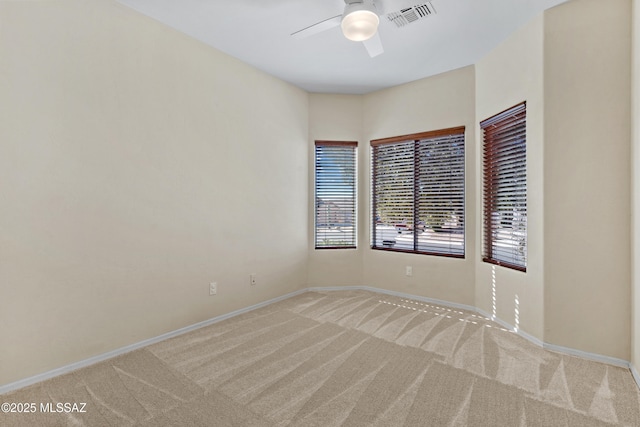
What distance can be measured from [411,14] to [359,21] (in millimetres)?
644

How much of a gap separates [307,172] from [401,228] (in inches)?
60.0

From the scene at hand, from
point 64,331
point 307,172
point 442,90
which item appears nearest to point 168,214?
point 64,331

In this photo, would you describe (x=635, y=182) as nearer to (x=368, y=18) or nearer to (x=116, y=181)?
(x=368, y=18)

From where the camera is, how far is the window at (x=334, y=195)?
177 inches

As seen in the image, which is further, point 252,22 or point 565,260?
point 252,22

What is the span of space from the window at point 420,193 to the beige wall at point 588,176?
1190 mm

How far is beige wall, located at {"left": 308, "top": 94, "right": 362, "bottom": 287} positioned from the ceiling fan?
68.9 inches

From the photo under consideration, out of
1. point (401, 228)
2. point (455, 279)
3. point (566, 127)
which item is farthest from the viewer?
point (401, 228)

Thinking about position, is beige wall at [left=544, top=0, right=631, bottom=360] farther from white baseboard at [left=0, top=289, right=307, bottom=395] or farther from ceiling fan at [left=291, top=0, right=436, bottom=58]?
white baseboard at [left=0, top=289, right=307, bottom=395]

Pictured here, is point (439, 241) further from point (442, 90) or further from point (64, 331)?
point (64, 331)

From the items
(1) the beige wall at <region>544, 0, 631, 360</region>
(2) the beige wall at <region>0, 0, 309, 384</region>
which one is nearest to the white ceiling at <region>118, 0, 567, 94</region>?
(2) the beige wall at <region>0, 0, 309, 384</region>

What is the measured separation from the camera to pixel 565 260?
8.41ft

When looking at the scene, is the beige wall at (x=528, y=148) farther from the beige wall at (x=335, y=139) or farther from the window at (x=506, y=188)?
the beige wall at (x=335, y=139)

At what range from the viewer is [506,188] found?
10.5ft
